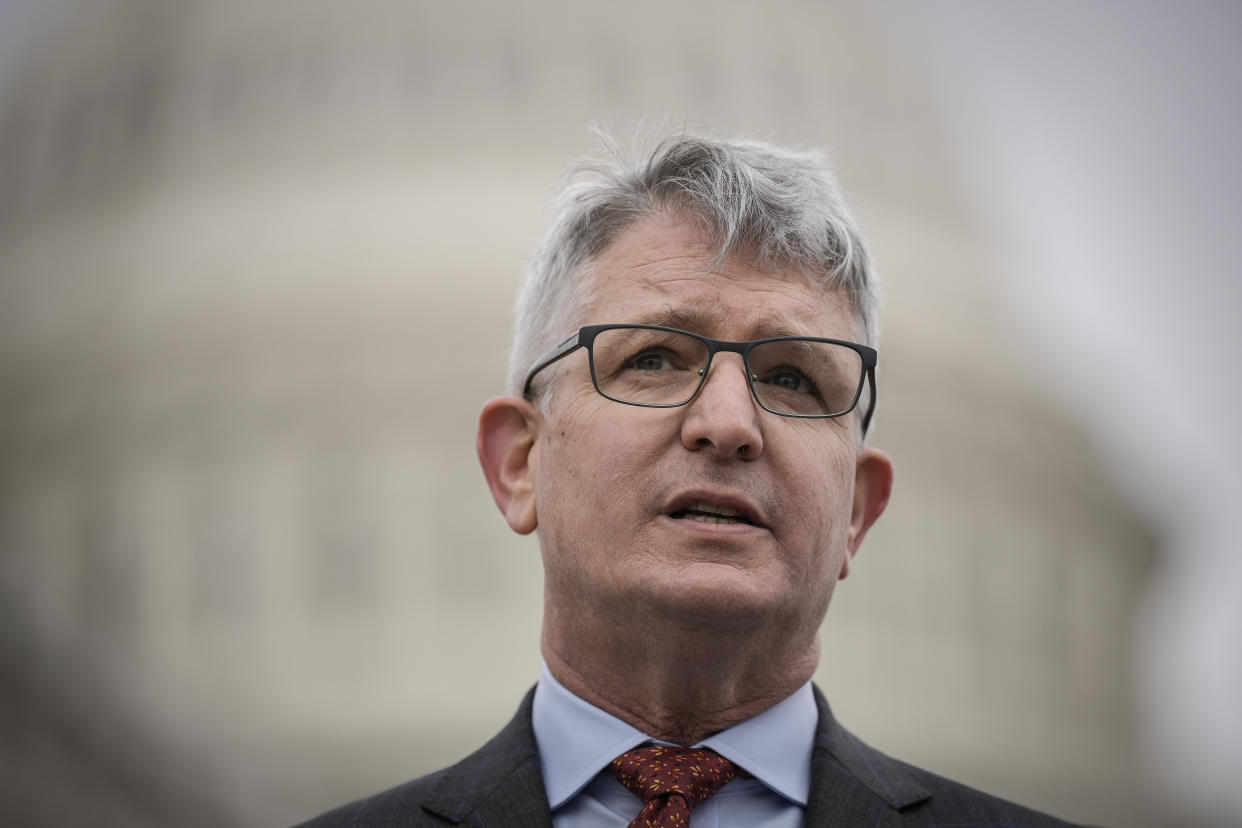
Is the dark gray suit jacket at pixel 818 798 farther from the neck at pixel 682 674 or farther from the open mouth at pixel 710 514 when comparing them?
the open mouth at pixel 710 514

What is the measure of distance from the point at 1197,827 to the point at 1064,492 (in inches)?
496

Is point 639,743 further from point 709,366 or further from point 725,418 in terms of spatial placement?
point 709,366

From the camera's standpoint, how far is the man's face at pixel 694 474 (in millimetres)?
2910

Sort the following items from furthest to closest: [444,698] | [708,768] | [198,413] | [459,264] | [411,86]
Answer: [411,86]
[459,264]
[198,413]
[444,698]
[708,768]

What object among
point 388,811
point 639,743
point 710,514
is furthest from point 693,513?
point 388,811

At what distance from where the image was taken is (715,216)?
327 cm

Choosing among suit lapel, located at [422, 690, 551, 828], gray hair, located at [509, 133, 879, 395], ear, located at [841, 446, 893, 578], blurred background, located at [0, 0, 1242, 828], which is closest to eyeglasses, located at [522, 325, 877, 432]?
gray hair, located at [509, 133, 879, 395]

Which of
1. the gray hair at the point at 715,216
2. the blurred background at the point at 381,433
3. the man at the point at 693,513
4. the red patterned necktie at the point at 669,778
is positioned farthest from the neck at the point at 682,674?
the blurred background at the point at 381,433

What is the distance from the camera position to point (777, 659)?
312 centimetres

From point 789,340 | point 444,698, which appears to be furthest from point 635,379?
point 444,698

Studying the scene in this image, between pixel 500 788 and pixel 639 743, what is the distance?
347mm

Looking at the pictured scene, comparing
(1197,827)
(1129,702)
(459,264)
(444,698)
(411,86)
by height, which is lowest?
(1197,827)

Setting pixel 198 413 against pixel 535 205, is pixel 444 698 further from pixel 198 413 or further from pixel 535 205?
pixel 535 205

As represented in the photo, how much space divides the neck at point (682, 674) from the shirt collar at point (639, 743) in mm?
41
